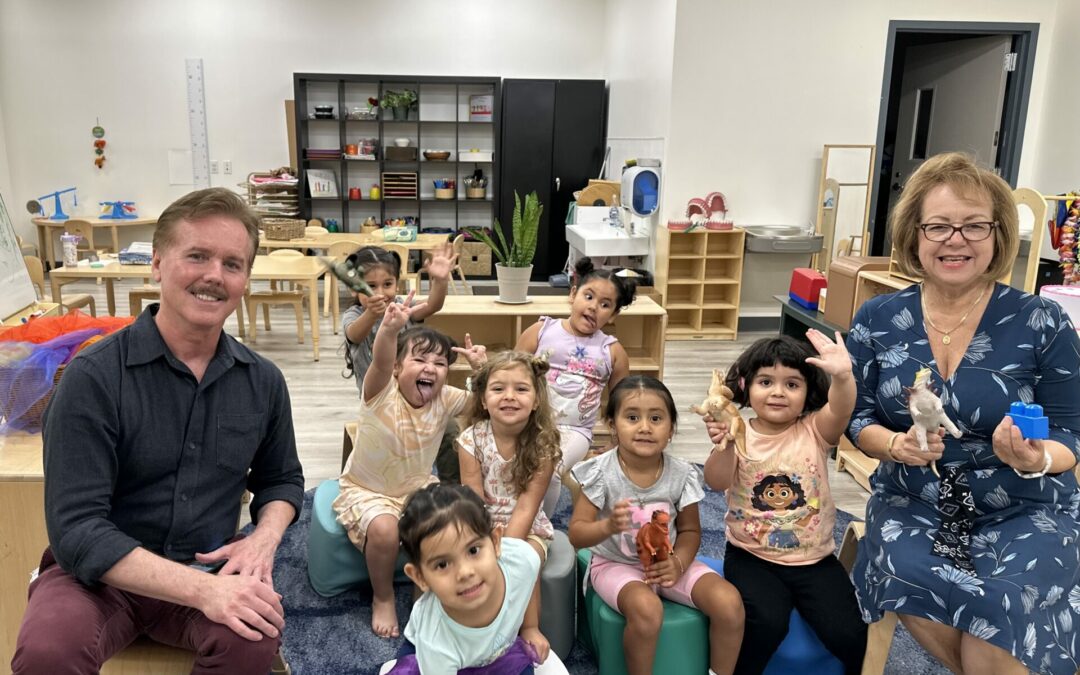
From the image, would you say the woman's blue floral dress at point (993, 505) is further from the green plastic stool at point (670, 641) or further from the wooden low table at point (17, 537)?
the wooden low table at point (17, 537)

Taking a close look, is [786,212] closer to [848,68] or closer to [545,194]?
[848,68]

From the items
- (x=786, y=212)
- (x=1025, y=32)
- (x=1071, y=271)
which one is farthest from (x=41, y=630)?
(x=1025, y=32)

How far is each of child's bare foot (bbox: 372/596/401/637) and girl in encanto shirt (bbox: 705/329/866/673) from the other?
971 mm

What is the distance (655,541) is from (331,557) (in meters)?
1.08

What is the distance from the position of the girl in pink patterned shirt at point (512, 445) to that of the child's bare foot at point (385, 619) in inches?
16.9

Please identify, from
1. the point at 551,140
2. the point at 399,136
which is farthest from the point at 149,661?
the point at 399,136

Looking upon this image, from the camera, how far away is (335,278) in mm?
5672

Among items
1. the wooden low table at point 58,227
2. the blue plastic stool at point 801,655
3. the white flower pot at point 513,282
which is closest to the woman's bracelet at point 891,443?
the blue plastic stool at point 801,655

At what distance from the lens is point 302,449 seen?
3750 mm

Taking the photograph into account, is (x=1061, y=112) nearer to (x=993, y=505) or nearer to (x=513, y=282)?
(x=513, y=282)

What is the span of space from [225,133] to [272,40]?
1095mm

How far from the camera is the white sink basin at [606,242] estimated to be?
6172 mm

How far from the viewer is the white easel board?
3.16m

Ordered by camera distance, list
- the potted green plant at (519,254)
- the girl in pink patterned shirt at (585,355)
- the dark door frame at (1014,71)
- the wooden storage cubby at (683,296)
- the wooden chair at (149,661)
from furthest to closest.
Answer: the wooden storage cubby at (683,296)
the dark door frame at (1014,71)
the potted green plant at (519,254)
the girl in pink patterned shirt at (585,355)
the wooden chair at (149,661)
